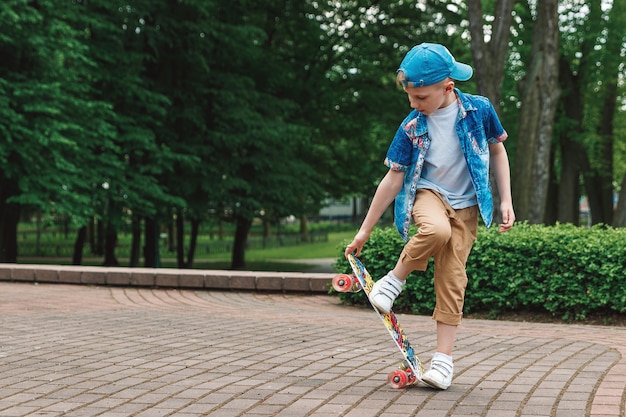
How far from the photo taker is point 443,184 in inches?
201

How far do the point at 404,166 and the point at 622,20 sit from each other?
71.9ft

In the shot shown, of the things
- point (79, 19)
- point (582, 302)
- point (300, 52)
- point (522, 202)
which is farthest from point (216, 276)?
point (300, 52)

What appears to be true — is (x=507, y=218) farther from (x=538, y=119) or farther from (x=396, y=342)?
(x=538, y=119)

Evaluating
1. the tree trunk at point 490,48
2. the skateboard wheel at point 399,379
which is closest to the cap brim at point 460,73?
the skateboard wheel at point 399,379

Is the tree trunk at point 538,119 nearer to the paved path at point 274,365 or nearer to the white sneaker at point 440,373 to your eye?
the paved path at point 274,365

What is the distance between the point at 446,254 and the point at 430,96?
2.72 ft

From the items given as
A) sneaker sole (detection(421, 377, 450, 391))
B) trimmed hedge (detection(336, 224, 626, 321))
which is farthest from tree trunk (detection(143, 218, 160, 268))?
sneaker sole (detection(421, 377, 450, 391))

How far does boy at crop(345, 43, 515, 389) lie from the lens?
4953 mm

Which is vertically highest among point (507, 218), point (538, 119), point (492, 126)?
point (538, 119)

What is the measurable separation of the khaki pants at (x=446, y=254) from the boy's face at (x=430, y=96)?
443 millimetres

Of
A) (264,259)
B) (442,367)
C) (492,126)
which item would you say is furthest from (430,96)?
(264,259)

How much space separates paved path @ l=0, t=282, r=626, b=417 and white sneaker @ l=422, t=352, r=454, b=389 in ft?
0.22

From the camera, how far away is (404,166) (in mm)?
5113

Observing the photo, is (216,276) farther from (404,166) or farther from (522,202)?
(522,202)
